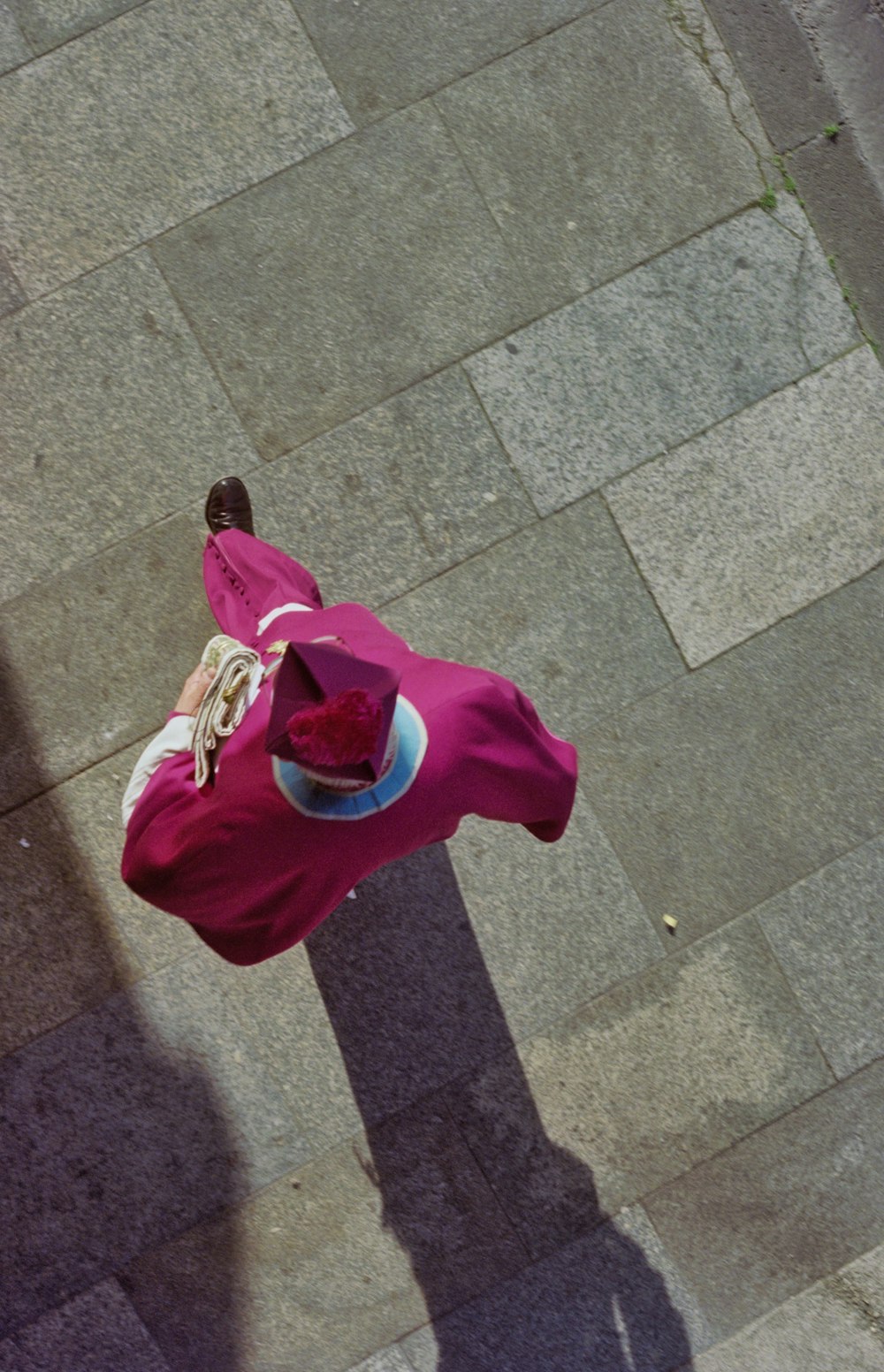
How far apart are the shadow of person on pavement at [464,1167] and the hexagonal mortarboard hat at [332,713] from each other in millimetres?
1778

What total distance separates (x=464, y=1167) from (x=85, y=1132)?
1378mm

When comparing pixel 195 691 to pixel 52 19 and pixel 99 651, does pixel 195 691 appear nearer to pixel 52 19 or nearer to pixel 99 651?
pixel 99 651

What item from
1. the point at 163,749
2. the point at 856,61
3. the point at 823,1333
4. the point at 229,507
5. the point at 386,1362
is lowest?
the point at 823,1333

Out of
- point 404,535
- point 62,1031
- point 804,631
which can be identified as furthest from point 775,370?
point 62,1031

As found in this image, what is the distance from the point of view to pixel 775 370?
3869mm

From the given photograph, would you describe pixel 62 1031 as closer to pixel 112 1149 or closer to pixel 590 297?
pixel 112 1149

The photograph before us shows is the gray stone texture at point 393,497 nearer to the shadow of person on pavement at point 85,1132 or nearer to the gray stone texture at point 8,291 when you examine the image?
the gray stone texture at point 8,291

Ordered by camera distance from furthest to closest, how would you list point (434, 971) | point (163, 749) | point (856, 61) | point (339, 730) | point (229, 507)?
point (856, 61), point (434, 971), point (229, 507), point (163, 749), point (339, 730)

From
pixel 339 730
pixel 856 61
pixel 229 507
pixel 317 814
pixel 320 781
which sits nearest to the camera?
pixel 339 730

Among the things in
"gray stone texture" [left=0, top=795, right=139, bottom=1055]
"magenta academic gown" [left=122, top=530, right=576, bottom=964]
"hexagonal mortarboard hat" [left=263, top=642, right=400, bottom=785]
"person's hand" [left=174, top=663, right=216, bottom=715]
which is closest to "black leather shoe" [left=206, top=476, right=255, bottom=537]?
"person's hand" [left=174, top=663, right=216, bottom=715]

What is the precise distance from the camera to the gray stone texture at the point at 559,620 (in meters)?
3.70

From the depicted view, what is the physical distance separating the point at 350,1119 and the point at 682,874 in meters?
1.52

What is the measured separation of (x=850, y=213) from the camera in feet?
13.0

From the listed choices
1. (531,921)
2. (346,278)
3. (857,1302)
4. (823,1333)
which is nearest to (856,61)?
(346,278)
